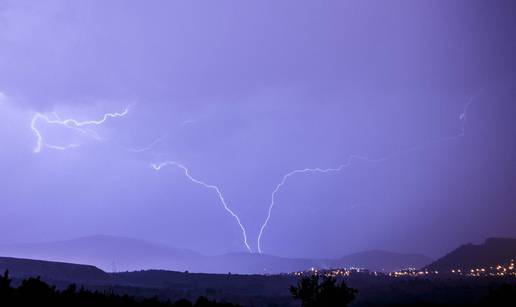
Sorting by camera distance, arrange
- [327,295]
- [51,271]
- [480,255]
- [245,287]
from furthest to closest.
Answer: [480,255], [245,287], [51,271], [327,295]

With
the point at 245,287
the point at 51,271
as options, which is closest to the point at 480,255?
the point at 245,287

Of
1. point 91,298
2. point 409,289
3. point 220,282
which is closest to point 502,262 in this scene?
Answer: point 409,289

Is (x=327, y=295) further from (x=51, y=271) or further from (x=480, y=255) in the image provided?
(x=480, y=255)

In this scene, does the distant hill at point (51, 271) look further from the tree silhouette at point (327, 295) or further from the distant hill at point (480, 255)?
the distant hill at point (480, 255)

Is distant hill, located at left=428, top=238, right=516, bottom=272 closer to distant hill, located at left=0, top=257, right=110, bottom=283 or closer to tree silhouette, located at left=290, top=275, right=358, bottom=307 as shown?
distant hill, located at left=0, top=257, right=110, bottom=283

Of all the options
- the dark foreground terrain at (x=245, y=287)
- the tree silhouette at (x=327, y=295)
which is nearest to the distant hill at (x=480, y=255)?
the dark foreground terrain at (x=245, y=287)

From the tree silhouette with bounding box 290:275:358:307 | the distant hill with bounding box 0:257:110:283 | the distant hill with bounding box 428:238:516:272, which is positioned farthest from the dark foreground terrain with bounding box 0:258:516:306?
the distant hill with bounding box 428:238:516:272
